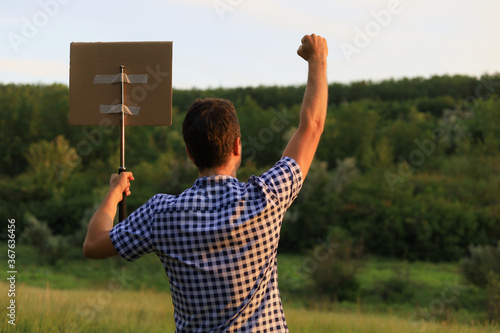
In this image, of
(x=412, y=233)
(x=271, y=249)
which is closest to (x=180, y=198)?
(x=271, y=249)

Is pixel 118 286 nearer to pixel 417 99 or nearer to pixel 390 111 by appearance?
pixel 390 111

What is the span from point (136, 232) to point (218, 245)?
26 cm

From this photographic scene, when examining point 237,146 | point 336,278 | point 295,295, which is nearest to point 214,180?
point 237,146

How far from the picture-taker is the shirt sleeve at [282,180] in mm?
1649

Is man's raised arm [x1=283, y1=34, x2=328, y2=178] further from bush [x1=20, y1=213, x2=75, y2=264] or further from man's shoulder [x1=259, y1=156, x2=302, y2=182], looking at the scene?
bush [x1=20, y1=213, x2=75, y2=264]

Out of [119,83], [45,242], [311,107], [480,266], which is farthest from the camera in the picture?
[45,242]

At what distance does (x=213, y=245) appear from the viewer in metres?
1.60

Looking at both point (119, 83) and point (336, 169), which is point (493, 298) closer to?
point (119, 83)

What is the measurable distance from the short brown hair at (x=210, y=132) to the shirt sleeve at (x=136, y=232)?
0.65ft

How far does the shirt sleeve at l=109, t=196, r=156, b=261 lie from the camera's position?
164cm

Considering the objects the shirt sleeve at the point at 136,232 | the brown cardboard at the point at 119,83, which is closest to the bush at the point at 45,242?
the brown cardboard at the point at 119,83

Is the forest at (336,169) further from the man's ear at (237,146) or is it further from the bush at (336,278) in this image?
the man's ear at (237,146)

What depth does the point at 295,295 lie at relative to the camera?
27547 millimetres

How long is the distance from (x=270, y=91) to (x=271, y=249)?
238ft
